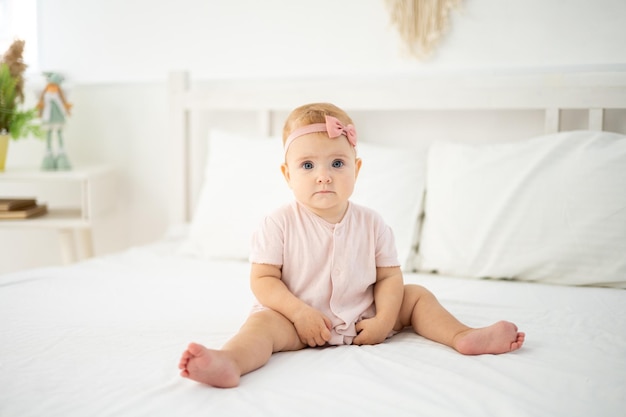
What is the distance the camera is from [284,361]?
103 centimetres

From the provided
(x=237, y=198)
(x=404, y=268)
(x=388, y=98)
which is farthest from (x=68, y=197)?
(x=404, y=268)

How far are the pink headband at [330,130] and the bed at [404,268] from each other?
0.39 m

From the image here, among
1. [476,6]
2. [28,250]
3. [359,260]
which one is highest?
[476,6]

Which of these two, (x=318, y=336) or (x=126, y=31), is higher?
(x=126, y=31)

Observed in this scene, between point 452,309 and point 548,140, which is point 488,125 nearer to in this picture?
point 548,140

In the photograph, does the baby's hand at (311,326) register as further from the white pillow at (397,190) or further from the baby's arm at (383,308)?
the white pillow at (397,190)

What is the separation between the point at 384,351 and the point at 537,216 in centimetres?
74

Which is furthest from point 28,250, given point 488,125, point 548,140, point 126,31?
point 548,140

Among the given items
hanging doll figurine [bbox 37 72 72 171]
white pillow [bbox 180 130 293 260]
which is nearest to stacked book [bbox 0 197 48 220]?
hanging doll figurine [bbox 37 72 72 171]

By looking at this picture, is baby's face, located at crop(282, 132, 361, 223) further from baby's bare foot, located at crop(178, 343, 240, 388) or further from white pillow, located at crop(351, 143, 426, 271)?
white pillow, located at crop(351, 143, 426, 271)

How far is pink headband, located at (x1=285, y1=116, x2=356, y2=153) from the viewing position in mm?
1140

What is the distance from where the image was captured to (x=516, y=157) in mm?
1691

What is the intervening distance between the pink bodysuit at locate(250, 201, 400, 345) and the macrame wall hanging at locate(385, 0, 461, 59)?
40.1 inches

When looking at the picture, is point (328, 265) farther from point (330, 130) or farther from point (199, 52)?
point (199, 52)
